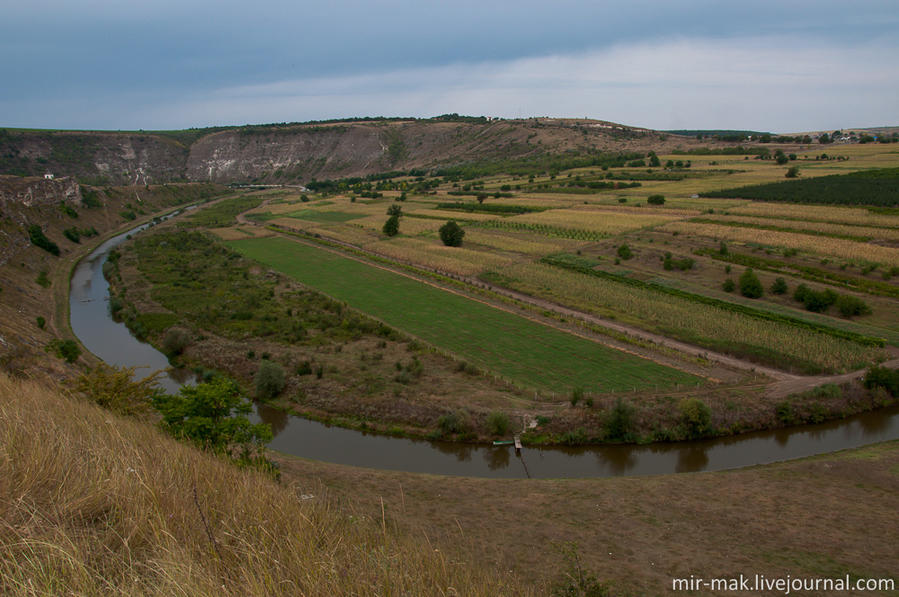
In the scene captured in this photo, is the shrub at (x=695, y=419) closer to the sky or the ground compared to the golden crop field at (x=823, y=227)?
closer to the ground

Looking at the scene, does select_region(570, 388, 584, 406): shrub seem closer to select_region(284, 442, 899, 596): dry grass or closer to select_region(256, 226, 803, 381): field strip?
select_region(284, 442, 899, 596): dry grass

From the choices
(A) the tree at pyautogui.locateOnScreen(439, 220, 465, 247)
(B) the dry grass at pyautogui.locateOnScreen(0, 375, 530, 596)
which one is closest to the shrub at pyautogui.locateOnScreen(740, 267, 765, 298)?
(A) the tree at pyautogui.locateOnScreen(439, 220, 465, 247)

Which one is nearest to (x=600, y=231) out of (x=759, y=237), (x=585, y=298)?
(x=759, y=237)

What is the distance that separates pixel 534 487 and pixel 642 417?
8.03m

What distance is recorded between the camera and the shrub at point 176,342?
34.8 meters

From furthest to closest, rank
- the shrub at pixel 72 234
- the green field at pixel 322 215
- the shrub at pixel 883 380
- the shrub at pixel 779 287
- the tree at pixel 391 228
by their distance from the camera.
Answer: the green field at pixel 322 215, the tree at pixel 391 228, the shrub at pixel 72 234, the shrub at pixel 779 287, the shrub at pixel 883 380

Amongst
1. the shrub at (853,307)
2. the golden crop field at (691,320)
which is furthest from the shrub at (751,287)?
the shrub at (853,307)

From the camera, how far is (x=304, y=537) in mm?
4957

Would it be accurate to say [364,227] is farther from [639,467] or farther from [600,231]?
[639,467]

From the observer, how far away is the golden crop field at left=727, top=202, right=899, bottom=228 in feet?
180

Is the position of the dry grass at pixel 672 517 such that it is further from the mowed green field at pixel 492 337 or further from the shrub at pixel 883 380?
the mowed green field at pixel 492 337

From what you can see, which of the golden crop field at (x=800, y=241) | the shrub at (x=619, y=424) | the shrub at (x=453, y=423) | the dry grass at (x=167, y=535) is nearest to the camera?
the dry grass at (x=167, y=535)

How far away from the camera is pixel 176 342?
3472cm

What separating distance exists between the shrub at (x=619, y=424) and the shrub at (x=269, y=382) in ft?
59.7
